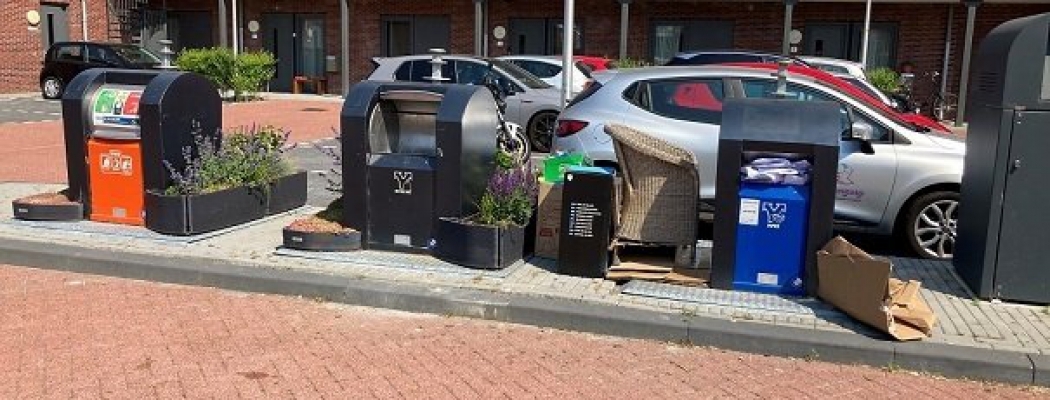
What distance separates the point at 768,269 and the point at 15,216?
248 inches

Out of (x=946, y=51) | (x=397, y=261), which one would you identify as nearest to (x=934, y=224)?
(x=397, y=261)

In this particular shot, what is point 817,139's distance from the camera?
5828 mm

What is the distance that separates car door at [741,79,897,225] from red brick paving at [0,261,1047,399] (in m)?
2.56

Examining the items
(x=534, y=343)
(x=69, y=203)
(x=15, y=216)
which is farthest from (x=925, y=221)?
(x=15, y=216)

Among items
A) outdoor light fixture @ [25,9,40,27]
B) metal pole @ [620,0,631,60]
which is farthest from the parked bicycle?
outdoor light fixture @ [25,9,40,27]

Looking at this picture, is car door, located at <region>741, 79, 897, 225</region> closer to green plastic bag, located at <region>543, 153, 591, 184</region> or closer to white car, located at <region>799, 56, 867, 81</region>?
green plastic bag, located at <region>543, 153, 591, 184</region>

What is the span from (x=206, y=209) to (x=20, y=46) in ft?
75.4

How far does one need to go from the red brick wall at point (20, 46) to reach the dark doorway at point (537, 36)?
529 inches

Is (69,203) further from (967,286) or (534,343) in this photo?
(967,286)

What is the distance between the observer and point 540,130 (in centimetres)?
1437

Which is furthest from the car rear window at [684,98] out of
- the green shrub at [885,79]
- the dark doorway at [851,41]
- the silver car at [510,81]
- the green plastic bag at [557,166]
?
the dark doorway at [851,41]

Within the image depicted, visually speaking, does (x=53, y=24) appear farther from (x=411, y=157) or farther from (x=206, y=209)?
(x=411, y=157)

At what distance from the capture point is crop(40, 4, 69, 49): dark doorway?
89.2 ft

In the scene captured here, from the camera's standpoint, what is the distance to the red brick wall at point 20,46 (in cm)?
2603
